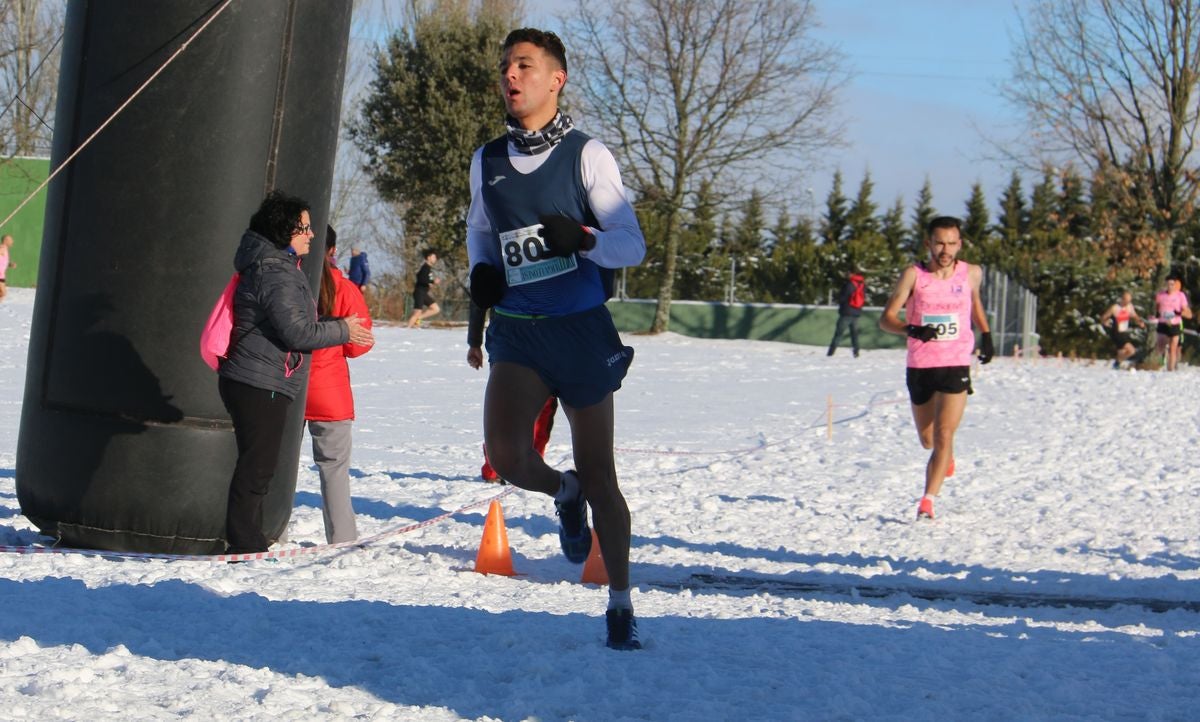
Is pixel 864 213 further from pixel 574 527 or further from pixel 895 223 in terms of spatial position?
pixel 574 527

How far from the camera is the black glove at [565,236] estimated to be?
4.41m

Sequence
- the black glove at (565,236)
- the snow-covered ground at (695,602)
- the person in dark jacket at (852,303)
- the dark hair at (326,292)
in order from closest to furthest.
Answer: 1. the snow-covered ground at (695,602)
2. the black glove at (565,236)
3. the dark hair at (326,292)
4. the person in dark jacket at (852,303)

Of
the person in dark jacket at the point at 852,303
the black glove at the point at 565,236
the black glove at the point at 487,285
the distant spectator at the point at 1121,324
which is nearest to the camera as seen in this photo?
the black glove at the point at 565,236

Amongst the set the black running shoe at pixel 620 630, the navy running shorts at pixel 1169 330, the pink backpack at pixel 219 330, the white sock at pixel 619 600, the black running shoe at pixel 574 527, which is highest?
the navy running shorts at pixel 1169 330

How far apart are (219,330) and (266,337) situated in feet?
0.70

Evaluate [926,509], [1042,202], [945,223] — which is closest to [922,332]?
[945,223]

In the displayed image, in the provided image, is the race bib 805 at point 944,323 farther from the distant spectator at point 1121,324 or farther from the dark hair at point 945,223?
the distant spectator at point 1121,324

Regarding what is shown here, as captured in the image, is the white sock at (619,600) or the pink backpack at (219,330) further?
the pink backpack at (219,330)

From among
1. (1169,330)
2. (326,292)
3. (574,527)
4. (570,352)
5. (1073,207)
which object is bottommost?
(574,527)

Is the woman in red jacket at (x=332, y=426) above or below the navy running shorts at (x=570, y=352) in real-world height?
below

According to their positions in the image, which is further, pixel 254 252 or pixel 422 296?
pixel 422 296

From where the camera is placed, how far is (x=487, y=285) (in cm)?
466

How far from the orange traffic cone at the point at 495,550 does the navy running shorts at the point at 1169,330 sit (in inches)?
937

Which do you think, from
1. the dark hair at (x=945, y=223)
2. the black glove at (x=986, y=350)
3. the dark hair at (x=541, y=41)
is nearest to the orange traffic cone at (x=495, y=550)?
the dark hair at (x=541, y=41)
